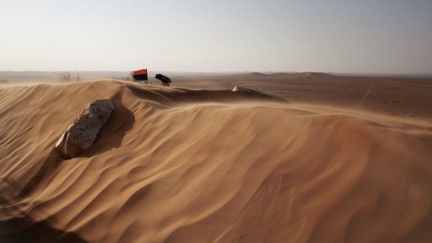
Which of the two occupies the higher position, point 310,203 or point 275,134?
point 275,134

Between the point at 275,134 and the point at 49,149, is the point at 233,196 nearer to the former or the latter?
the point at 275,134

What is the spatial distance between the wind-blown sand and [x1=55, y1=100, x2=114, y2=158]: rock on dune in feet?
0.47

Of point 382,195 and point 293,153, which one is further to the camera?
point 293,153

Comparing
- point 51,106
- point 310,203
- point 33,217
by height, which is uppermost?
point 310,203

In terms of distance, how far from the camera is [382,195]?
8.52ft

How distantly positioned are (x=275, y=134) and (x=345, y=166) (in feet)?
3.04

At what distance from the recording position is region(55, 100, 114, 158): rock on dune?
4.84 meters

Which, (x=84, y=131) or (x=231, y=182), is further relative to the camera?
(x=84, y=131)

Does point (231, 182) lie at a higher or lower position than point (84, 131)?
higher

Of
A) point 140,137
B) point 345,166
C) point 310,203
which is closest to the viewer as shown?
point 310,203

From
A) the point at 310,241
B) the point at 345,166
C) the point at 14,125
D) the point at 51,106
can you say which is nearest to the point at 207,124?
the point at 345,166

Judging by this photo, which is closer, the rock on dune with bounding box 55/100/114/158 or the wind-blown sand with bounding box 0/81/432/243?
the wind-blown sand with bounding box 0/81/432/243

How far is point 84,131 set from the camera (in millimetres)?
4988

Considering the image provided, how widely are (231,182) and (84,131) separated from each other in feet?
8.65
